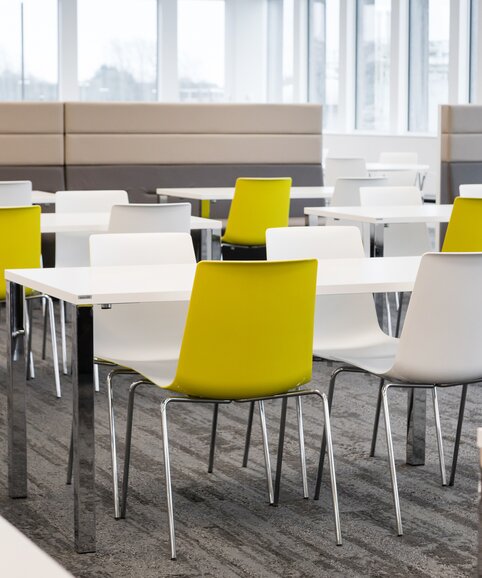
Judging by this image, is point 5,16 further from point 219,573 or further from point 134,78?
point 219,573

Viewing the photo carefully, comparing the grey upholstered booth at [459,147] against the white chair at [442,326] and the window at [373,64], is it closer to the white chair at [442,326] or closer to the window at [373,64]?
the white chair at [442,326]

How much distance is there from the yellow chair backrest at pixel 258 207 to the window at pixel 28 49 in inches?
378

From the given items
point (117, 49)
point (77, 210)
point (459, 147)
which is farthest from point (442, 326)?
point (117, 49)

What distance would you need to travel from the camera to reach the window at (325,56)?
14943 millimetres

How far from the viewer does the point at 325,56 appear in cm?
1527

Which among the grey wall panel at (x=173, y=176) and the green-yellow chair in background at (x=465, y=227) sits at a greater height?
the grey wall panel at (x=173, y=176)

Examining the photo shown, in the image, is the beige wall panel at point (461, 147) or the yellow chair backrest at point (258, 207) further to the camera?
the beige wall panel at point (461, 147)

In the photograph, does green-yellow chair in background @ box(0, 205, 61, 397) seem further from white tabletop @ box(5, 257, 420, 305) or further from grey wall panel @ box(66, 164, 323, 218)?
grey wall panel @ box(66, 164, 323, 218)

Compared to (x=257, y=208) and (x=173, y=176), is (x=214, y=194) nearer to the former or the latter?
(x=257, y=208)

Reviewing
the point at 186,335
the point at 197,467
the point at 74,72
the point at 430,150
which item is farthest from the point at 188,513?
the point at 74,72

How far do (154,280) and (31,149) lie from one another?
4834 mm

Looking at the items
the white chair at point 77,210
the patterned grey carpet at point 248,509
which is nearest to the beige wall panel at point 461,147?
the white chair at point 77,210

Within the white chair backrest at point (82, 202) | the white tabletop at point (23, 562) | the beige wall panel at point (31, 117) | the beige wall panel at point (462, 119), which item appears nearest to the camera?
the white tabletop at point (23, 562)

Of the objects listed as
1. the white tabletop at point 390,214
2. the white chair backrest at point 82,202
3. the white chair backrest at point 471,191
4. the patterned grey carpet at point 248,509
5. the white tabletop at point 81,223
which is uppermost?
the white chair backrest at point 471,191
